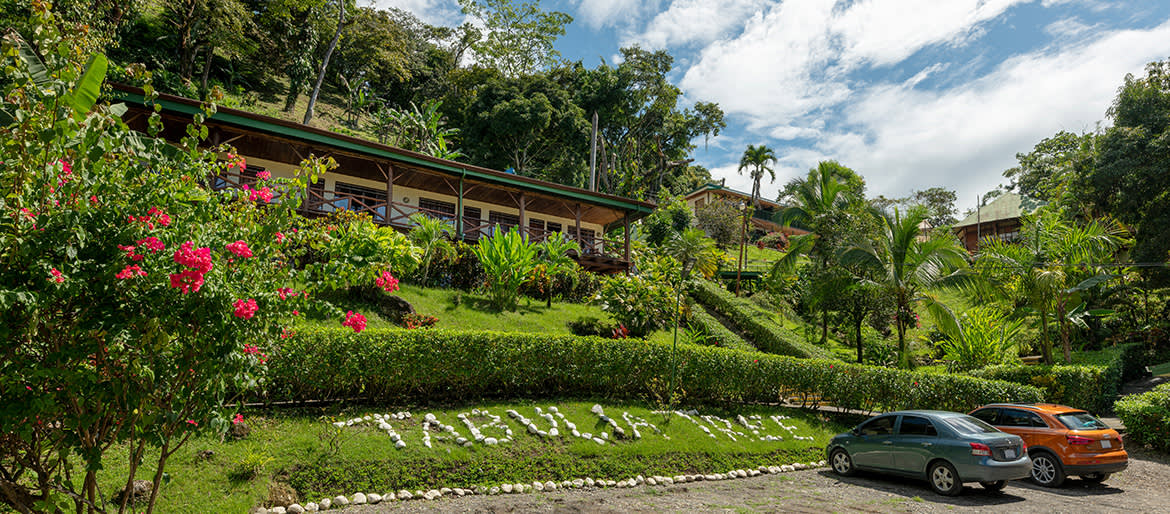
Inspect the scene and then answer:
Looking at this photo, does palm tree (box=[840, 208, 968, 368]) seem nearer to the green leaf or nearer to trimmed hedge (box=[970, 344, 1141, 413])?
trimmed hedge (box=[970, 344, 1141, 413])

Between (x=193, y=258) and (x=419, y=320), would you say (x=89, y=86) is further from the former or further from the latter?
(x=419, y=320)

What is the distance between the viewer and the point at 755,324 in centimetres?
2100

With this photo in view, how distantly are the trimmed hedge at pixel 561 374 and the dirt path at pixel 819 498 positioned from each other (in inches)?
107

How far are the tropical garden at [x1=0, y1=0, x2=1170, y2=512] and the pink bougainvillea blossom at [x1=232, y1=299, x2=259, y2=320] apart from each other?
11 millimetres

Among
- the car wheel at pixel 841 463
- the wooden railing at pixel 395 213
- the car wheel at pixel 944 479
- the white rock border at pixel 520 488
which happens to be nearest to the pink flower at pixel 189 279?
the white rock border at pixel 520 488

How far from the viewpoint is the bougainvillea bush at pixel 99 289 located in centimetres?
317

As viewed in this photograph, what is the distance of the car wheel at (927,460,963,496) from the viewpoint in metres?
8.42

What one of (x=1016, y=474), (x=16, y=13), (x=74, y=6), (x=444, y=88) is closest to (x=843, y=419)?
(x=1016, y=474)

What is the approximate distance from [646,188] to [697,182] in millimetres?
16721

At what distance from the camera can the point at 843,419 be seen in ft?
45.1

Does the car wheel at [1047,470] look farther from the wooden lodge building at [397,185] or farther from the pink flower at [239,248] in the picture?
the wooden lodge building at [397,185]

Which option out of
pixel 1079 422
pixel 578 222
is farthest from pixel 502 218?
pixel 1079 422

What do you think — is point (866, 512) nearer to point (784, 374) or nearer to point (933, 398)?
point (784, 374)

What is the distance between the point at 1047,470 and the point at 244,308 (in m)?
12.7
